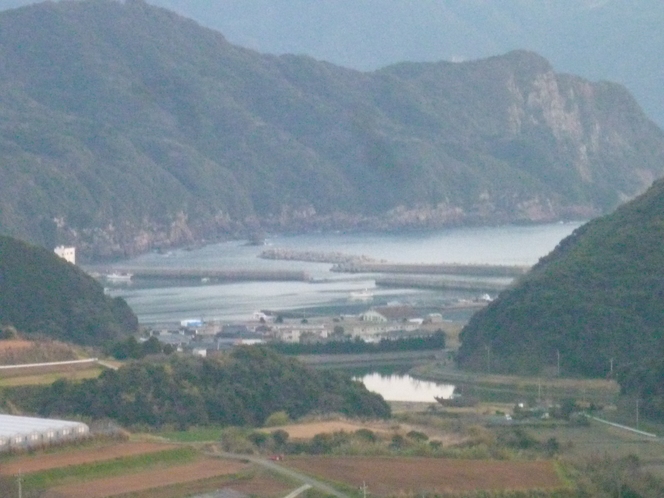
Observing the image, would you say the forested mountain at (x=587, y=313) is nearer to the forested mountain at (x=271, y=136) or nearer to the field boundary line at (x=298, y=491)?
the field boundary line at (x=298, y=491)

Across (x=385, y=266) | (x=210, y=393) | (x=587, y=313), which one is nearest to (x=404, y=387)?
(x=587, y=313)

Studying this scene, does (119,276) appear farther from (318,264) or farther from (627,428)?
(627,428)

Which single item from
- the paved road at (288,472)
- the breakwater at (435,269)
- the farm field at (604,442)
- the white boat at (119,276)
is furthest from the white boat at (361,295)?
the paved road at (288,472)

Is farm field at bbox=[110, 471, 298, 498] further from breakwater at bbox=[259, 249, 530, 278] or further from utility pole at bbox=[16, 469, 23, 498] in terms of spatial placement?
breakwater at bbox=[259, 249, 530, 278]

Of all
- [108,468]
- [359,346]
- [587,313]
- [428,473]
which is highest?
[587,313]

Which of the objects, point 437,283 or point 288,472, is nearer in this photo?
point 288,472

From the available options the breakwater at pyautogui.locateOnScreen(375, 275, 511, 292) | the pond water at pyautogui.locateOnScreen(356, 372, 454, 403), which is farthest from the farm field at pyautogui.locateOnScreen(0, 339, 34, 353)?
the breakwater at pyautogui.locateOnScreen(375, 275, 511, 292)

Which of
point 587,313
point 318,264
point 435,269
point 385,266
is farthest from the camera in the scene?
point 318,264

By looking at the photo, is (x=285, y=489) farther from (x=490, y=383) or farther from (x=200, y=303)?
Answer: (x=200, y=303)
